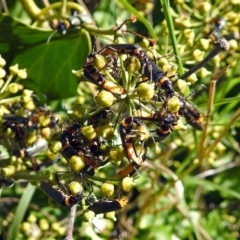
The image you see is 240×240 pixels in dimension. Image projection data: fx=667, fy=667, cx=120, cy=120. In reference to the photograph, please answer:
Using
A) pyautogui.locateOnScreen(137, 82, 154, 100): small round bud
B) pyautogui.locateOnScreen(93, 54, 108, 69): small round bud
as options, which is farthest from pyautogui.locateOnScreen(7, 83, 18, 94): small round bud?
pyautogui.locateOnScreen(137, 82, 154, 100): small round bud

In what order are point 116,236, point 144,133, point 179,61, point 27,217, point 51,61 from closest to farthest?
point 144,133 → point 179,61 → point 51,61 → point 27,217 → point 116,236

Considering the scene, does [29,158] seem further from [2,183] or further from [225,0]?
[225,0]

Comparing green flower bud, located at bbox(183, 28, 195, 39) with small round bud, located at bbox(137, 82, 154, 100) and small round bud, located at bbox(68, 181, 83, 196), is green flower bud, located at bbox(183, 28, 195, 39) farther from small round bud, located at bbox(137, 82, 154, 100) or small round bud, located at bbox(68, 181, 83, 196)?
small round bud, located at bbox(68, 181, 83, 196)

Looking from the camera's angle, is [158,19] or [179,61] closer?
[179,61]

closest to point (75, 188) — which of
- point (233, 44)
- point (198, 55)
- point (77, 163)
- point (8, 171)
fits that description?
point (77, 163)

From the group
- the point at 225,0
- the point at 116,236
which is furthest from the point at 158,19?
the point at 116,236

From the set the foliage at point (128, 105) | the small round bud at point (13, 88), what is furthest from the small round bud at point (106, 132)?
the small round bud at point (13, 88)

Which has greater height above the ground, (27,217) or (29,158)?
(29,158)

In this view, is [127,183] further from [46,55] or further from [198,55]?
[46,55]
